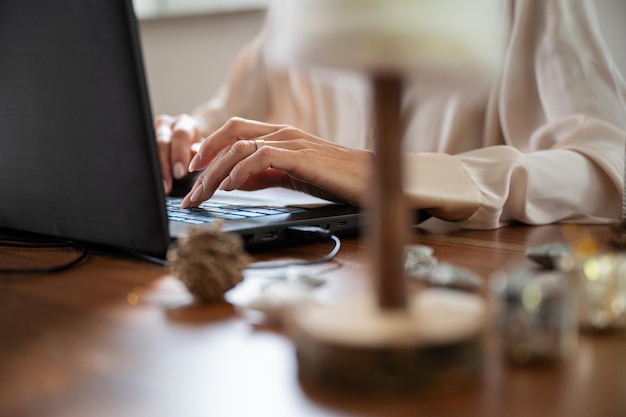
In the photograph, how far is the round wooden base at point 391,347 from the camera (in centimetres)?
32

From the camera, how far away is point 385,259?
33cm

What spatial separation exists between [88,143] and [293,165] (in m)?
0.22

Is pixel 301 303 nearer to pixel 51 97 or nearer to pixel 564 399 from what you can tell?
pixel 564 399

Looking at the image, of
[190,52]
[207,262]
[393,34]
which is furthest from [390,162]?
[190,52]

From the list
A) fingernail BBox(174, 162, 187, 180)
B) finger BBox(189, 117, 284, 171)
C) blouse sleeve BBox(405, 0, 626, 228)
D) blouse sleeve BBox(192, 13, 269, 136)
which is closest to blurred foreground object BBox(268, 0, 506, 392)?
blouse sleeve BBox(405, 0, 626, 228)

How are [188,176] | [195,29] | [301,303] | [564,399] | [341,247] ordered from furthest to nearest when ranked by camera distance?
[195,29], [188,176], [341,247], [301,303], [564,399]

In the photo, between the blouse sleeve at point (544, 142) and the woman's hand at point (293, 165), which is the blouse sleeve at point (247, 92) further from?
the woman's hand at point (293, 165)

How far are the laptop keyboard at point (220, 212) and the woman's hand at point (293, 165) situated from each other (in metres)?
0.02

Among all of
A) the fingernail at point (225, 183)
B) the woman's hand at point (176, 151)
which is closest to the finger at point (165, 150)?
the woman's hand at point (176, 151)

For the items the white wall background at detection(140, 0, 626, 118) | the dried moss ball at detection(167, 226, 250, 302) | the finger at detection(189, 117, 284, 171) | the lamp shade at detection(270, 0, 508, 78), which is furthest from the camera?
the white wall background at detection(140, 0, 626, 118)

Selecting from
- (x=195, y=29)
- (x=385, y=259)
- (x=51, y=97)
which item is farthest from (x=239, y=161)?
(x=195, y=29)

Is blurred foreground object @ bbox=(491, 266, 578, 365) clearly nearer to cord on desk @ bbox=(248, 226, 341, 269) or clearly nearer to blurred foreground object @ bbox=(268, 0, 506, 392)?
blurred foreground object @ bbox=(268, 0, 506, 392)

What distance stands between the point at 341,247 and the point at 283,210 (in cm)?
11

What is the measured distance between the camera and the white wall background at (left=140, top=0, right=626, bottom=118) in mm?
2055
